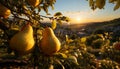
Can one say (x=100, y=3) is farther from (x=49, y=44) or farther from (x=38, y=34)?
(x=38, y=34)

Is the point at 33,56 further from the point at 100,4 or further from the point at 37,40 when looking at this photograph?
the point at 100,4

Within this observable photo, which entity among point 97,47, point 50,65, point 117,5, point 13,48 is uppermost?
point 117,5

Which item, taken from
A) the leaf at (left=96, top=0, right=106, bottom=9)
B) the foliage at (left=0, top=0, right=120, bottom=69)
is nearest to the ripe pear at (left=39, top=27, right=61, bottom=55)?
the foliage at (left=0, top=0, right=120, bottom=69)

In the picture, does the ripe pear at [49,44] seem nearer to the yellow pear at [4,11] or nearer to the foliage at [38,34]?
the foliage at [38,34]

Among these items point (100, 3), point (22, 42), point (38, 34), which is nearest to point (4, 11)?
point (38, 34)

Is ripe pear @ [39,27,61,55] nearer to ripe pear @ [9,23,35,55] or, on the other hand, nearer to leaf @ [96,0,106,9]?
ripe pear @ [9,23,35,55]

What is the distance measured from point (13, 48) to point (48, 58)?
0.32 meters

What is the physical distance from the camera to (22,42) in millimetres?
1860

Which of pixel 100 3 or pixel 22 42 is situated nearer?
pixel 100 3

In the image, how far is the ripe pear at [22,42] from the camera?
1.84 m

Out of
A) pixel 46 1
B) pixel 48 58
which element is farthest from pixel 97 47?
pixel 48 58

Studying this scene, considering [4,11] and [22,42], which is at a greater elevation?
[4,11]

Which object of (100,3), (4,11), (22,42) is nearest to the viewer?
A: (100,3)

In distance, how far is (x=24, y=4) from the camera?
2.83 metres
